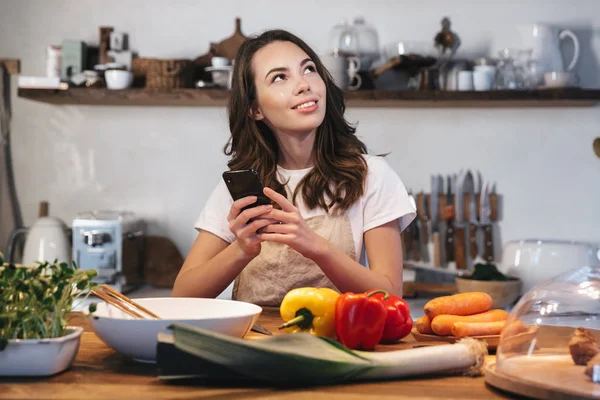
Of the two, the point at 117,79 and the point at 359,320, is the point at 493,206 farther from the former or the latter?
the point at 359,320

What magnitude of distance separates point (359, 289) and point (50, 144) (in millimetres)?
2273

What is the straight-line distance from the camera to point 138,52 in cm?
345

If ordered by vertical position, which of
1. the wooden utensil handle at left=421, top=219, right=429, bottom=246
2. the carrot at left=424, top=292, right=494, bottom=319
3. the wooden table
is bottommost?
the wooden utensil handle at left=421, top=219, right=429, bottom=246

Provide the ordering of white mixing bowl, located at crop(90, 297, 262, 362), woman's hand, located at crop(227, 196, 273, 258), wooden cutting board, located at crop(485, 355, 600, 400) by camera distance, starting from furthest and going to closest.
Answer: woman's hand, located at crop(227, 196, 273, 258), white mixing bowl, located at crop(90, 297, 262, 362), wooden cutting board, located at crop(485, 355, 600, 400)

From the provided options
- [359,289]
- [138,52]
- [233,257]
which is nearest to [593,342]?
[359,289]

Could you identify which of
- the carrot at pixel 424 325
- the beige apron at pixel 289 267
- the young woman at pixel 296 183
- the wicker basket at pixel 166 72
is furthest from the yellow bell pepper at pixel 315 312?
the wicker basket at pixel 166 72

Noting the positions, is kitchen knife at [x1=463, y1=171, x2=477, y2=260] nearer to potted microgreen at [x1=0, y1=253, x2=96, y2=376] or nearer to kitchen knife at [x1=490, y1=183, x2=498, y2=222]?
kitchen knife at [x1=490, y1=183, x2=498, y2=222]

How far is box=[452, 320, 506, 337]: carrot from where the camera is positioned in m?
1.18

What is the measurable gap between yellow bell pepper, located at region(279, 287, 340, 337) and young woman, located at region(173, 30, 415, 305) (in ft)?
1.69

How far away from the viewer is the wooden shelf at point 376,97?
10.2ft

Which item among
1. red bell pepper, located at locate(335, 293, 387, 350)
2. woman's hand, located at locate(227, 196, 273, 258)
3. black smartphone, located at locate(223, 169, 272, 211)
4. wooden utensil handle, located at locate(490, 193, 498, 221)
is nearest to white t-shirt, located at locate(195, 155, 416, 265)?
woman's hand, located at locate(227, 196, 273, 258)

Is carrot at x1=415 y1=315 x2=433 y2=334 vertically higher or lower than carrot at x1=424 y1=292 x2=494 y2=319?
lower

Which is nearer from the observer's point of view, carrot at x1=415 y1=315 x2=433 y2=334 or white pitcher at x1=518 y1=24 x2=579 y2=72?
carrot at x1=415 y1=315 x2=433 y2=334

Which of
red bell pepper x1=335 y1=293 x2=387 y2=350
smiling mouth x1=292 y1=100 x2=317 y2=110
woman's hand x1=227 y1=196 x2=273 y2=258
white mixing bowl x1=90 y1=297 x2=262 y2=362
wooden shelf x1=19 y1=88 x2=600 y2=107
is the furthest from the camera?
wooden shelf x1=19 y1=88 x2=600 y2=107
